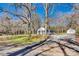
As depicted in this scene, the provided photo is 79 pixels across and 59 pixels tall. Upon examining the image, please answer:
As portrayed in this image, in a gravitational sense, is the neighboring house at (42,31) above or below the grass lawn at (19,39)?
above

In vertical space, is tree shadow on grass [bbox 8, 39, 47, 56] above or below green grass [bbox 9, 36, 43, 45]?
below

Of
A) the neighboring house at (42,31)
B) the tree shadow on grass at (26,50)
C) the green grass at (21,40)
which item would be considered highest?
the neighboring house at (42,31)

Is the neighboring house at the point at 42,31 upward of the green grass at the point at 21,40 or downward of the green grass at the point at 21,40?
upward

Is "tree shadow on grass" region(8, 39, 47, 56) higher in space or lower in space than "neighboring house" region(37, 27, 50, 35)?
lower

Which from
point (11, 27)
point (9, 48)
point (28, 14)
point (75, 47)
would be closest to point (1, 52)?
point (9, 48)

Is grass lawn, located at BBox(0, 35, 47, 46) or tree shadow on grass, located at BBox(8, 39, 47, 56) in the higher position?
grass lawn, located at BBox(0, 35, 47, 46)

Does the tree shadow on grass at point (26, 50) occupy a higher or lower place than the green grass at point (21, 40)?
lower

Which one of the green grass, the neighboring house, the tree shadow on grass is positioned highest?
the neighboring house

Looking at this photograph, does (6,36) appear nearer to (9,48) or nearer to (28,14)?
(9,48)

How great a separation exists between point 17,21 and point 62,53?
1.75ft

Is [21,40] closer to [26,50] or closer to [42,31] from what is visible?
[26,50]

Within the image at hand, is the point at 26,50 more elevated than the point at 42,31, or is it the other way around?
the point at 42,31

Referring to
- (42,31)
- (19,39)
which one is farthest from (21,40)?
(42,31)

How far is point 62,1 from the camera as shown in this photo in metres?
2.36
